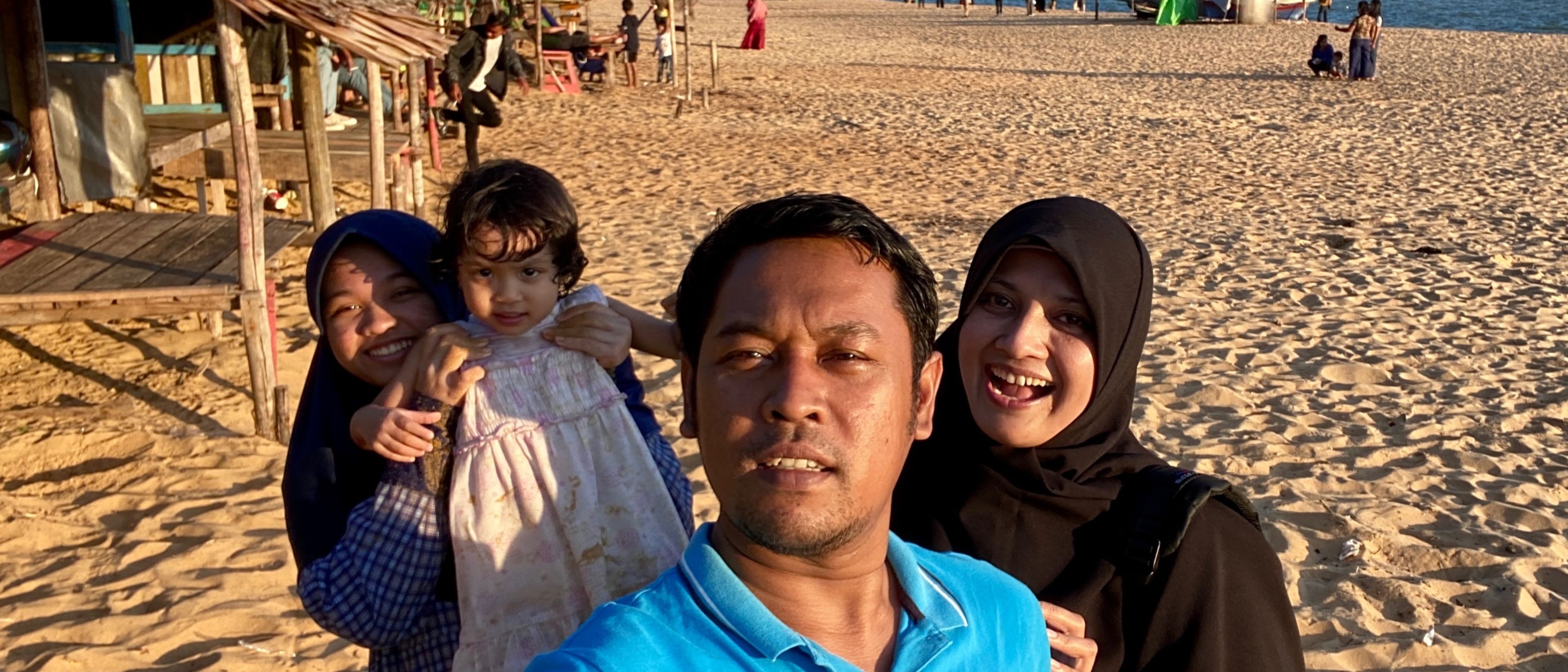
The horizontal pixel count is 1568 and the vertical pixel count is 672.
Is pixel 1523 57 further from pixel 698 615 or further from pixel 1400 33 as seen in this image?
pixel 698 615

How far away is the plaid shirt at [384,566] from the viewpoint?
181 cm

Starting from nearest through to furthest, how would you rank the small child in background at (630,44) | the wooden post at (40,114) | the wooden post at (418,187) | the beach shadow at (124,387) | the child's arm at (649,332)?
the child's arm at (649,332) < the beach shadow at (124,387) < the wooden post at (40,114) < the wooden post at (418,187) < the small child in background at (630,44)

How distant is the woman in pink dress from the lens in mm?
28375

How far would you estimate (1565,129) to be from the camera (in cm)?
1609

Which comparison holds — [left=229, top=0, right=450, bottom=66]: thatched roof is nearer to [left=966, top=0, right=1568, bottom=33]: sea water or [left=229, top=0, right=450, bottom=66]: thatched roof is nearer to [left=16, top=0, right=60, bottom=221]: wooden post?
[left=16, top=0, right=60, bottom=221]: wooden post

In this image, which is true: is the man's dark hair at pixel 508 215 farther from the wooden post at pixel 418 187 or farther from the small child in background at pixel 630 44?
the small child in background at pixel 630 44

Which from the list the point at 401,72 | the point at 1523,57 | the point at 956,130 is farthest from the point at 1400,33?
the point at 401,72

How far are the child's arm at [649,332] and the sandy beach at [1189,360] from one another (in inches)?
100

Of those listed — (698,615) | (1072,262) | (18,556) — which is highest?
(1072,262)

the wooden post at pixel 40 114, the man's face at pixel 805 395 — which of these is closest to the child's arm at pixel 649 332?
the man's face at pixel 805 395

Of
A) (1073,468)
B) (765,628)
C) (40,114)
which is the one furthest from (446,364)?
(40,114)

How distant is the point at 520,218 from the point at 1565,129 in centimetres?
1780

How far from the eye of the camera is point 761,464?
1317mm

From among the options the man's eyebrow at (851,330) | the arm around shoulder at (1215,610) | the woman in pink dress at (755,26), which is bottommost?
the arm around shoulder at (1215,610)
